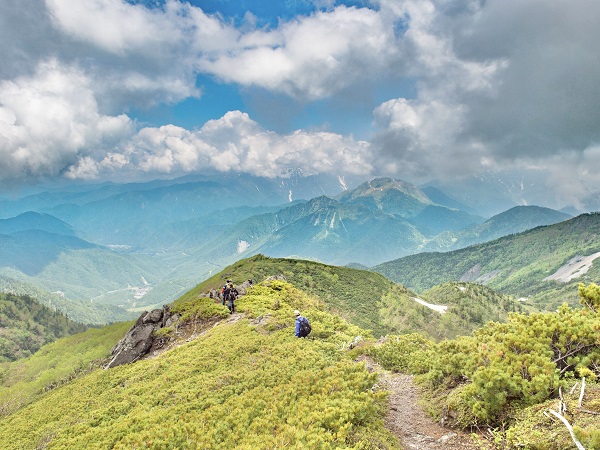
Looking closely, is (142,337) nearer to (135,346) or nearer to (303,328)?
(135,346)

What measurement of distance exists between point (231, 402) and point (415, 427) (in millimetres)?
9175

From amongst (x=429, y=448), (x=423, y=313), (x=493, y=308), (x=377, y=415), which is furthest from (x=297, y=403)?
(x=493, y=308)

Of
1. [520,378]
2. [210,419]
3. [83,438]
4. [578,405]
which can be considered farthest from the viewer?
[83,438]

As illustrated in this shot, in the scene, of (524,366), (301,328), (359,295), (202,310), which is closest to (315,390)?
(524,366)

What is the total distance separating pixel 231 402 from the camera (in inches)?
714

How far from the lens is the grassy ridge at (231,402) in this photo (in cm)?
1366

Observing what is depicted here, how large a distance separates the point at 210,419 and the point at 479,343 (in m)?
13.7

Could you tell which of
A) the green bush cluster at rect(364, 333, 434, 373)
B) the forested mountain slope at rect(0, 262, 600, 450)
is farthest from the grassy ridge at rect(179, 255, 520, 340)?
the forested mountain slope at rect(0, 262, 600, 450)

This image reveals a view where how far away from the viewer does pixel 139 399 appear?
74.5 feet

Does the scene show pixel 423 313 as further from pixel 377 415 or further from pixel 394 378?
pixel 377 415

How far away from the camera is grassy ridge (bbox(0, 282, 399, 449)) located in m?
13.7

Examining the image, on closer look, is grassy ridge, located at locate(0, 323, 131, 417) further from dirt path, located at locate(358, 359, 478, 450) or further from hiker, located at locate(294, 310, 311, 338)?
dirt path, located at locate(358, 359, 478, 450)

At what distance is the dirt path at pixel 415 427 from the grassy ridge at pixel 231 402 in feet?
3.22

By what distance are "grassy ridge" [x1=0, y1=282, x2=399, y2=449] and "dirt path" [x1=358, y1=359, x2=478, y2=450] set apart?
98 cm
